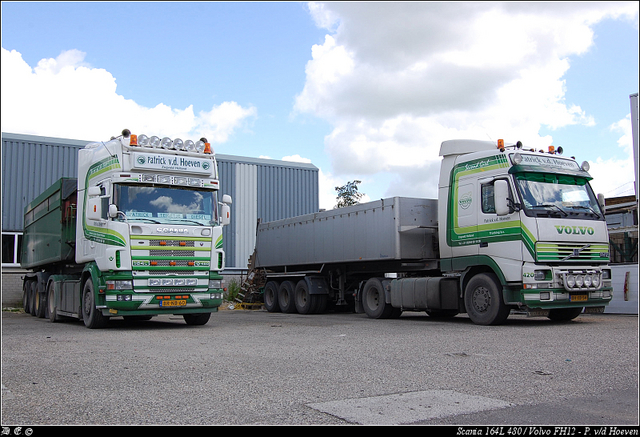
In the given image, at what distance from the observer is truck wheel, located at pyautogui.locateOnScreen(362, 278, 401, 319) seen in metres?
15.7

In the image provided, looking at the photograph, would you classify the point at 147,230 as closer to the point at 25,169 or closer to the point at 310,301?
the point at 310,301

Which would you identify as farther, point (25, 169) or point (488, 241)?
point (25, 169)

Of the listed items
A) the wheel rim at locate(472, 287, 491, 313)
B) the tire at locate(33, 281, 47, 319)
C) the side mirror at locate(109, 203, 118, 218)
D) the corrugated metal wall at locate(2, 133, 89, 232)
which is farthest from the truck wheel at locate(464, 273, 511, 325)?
the corrugated metal wall at locate(2, 133, 89, 232)

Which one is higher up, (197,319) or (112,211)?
(112,211)

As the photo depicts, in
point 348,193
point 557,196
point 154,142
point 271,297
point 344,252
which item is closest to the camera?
point 557,196

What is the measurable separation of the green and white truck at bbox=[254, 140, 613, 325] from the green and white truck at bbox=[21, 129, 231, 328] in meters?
4.68

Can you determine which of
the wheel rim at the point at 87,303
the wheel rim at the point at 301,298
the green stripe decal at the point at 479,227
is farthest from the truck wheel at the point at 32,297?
the green stripe decal at the point at 479,227

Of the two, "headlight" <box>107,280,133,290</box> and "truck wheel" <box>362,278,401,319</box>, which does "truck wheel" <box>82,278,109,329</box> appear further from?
"truck wheel" <box>362,278,401,319</box>

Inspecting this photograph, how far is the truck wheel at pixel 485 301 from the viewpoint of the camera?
12492mm

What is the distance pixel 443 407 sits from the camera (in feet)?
16.5

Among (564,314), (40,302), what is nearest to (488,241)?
(564,314)

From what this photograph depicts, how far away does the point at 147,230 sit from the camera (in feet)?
39.6

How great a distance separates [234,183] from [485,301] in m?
19.3

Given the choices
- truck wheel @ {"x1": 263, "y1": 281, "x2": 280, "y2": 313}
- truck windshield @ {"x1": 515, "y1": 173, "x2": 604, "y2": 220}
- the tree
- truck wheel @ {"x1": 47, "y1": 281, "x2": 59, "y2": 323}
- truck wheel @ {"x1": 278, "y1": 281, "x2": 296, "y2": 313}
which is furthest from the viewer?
the tree
